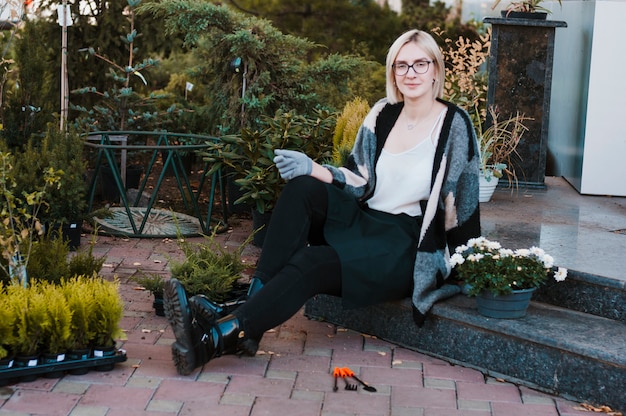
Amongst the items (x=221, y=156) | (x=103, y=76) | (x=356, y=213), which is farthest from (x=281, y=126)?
(x=103, y=76)

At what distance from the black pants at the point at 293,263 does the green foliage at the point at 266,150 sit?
5.18 ft

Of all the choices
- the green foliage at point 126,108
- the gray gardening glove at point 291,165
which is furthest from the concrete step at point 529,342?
the green foliage at point 126,108

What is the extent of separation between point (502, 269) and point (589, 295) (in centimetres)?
51

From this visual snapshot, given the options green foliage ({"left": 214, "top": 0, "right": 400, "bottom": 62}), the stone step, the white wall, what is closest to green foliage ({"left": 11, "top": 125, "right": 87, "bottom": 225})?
the stone step

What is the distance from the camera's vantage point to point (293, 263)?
3467mm

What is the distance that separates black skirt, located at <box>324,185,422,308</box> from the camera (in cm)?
357

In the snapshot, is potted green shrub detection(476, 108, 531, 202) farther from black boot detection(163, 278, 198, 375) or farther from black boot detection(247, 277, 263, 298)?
black boot detection(163, 278, 198, 375)

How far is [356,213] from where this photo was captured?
3.75 metres

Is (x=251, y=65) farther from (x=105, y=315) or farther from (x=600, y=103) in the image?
(x=105, y=315)

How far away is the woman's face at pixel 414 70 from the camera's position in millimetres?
3736

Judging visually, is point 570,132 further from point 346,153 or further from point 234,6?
point 234,6

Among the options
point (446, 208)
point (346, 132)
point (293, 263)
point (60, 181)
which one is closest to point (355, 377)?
point (293, 263)

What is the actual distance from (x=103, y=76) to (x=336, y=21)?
3.09m

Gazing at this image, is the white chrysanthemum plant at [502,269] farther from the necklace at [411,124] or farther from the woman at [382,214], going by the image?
the necklace at [411,124]
